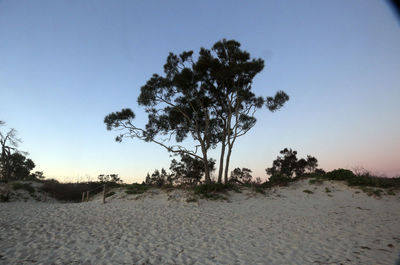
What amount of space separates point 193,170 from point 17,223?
1869cm

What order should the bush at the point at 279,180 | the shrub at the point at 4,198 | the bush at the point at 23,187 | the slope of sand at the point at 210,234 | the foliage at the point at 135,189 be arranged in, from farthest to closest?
the bush at the point at 23,187, the bush at the point at 279,180, the foliage at the point at 135,189, the shrub at the point at 4,198, the slope of sand at the point at 210,234

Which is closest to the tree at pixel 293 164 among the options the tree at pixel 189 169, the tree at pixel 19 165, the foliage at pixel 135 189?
the tree at pixel 189 169

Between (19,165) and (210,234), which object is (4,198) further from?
(19,165)

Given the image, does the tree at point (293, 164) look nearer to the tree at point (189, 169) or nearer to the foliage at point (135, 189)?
the tree at point (189, 169)

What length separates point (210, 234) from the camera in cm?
841

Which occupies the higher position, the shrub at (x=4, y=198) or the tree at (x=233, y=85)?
the tree at (x=233, y=85)

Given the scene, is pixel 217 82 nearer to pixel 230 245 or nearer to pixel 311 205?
pixel 311 205

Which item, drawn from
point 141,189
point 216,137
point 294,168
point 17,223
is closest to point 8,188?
point 141,189

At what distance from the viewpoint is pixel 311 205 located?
1423 centimetres

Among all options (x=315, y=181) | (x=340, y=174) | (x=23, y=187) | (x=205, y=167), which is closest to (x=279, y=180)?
(x=315, y=181)

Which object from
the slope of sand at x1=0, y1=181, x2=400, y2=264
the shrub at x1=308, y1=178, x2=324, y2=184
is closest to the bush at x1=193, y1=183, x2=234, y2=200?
the slope of sand at x1=0, y1=181, x2=400, y2=264

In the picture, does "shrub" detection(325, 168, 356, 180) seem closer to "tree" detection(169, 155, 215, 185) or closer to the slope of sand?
the slope of sand

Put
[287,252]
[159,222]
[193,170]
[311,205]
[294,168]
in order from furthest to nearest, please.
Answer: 1. [294,168]
2. [193,170]
3. [311,205]
4. [159,222]
5. [287,252]

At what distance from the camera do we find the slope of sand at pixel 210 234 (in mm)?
6039
